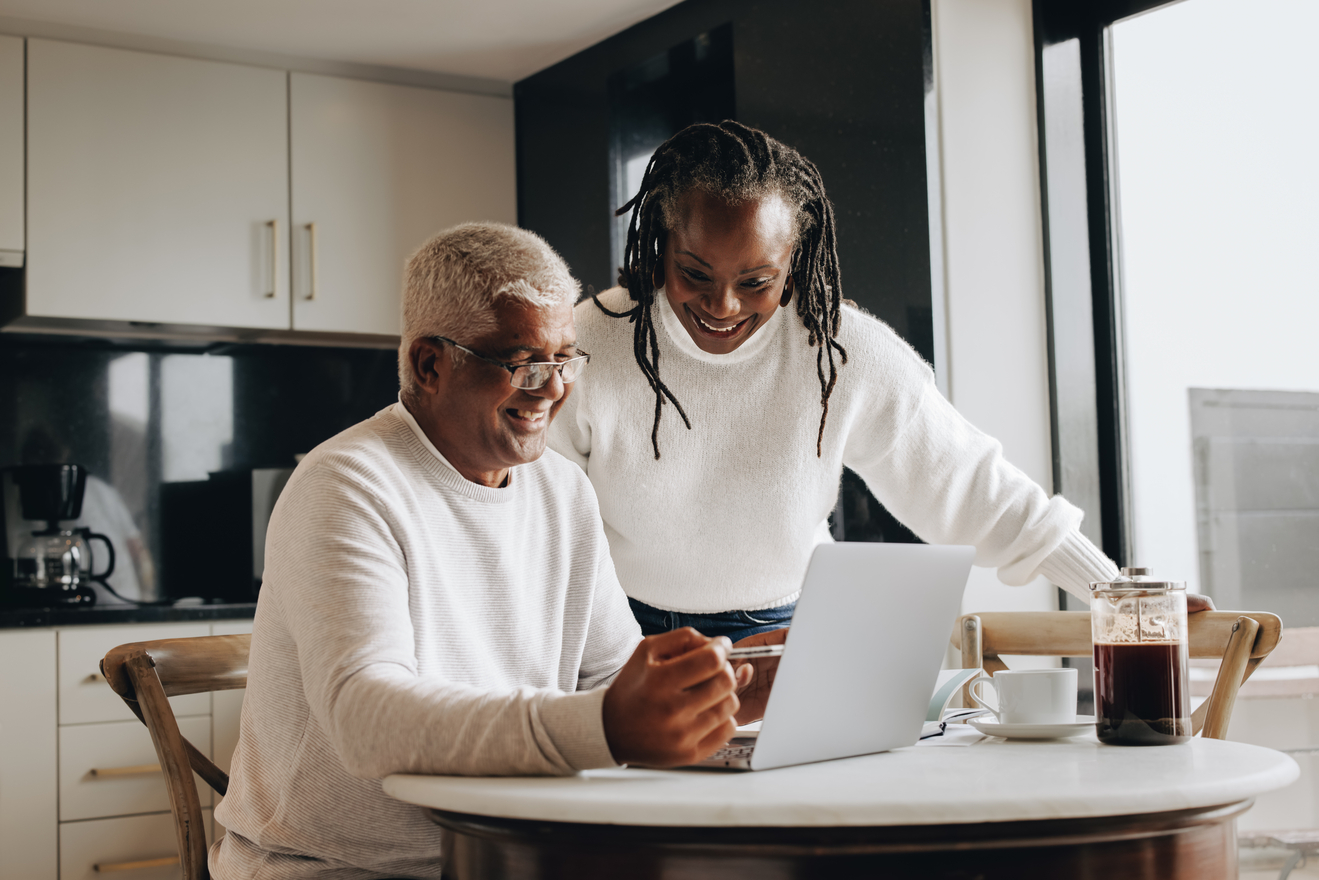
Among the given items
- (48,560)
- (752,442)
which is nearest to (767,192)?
(752,442)

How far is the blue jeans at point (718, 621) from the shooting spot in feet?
5.87

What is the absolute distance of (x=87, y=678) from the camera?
2.93 meters

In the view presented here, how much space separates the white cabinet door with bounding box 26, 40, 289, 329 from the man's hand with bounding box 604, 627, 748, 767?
9.02 feet

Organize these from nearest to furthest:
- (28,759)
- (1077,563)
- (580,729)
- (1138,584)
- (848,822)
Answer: (848,822), (580,729), (1138,584), (1077,563), (28,759)

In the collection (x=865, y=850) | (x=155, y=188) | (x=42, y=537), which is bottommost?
(x=865, y=850)

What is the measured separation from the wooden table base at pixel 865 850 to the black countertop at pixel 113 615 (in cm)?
217

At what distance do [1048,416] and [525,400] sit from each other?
1.58 m

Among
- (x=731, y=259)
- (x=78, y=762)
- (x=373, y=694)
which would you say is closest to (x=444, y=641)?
(x=373, y=694)

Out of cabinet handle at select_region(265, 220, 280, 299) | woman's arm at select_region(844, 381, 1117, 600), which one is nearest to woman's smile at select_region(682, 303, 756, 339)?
woman's arm at select_region(844, 381, 1117, 600)

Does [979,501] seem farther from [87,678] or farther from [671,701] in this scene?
[87,678]

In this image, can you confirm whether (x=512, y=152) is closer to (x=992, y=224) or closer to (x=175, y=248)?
(x=175, y=248)

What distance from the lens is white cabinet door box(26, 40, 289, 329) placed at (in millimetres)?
3201

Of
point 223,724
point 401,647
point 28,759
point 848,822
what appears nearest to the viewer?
point 848,822

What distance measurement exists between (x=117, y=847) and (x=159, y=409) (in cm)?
124
